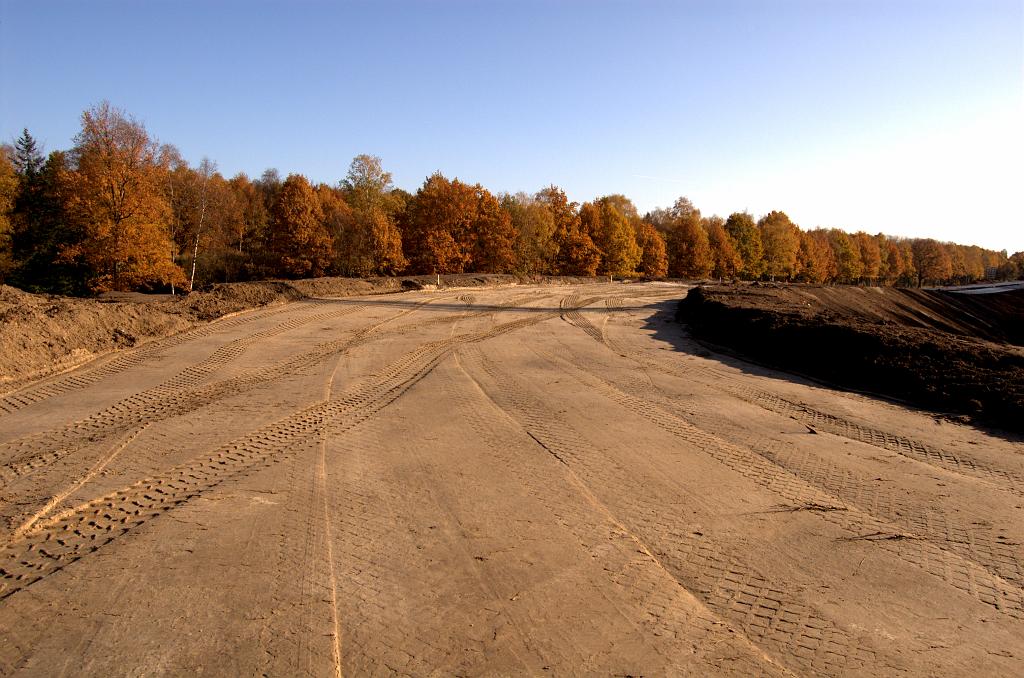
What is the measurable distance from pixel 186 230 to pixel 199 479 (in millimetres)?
40186

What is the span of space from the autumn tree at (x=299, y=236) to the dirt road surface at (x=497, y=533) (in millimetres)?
29943

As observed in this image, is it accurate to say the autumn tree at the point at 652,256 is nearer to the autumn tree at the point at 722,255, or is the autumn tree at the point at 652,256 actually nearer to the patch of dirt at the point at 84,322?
the autumn tree at the point at 722,255

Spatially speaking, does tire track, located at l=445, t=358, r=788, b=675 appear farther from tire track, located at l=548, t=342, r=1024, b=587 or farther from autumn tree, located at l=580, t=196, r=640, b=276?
autumn tree, located at l=580, t=196, r=640, b=276

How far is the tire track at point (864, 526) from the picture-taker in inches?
184

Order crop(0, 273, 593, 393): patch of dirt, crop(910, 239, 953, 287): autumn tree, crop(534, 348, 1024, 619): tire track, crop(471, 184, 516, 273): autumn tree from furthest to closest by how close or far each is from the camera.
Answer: crop(910, 239, 953, 287): autumn tree
crop(471, 184, 516, 273): autumn tree
crop(0, 273, 593, 393): patch of dirt
crop(534, 348, 1024, 619): tire track

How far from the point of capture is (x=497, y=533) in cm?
558

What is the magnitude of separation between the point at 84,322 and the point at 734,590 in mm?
15939

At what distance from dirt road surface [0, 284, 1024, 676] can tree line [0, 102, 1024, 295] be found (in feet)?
66.0

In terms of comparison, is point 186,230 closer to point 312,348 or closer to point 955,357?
point 312,348

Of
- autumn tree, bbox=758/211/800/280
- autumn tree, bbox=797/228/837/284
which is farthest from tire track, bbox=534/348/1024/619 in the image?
autumn tree, bbox=797/228/837/284

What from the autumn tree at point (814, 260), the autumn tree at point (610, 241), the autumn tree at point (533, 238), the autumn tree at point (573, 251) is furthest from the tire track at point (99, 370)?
the autumn tree at point (814, 260)

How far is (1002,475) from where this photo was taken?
7.16m

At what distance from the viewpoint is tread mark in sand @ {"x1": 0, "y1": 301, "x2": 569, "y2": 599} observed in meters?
5.05

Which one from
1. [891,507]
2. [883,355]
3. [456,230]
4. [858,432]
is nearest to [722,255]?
[456,230]
